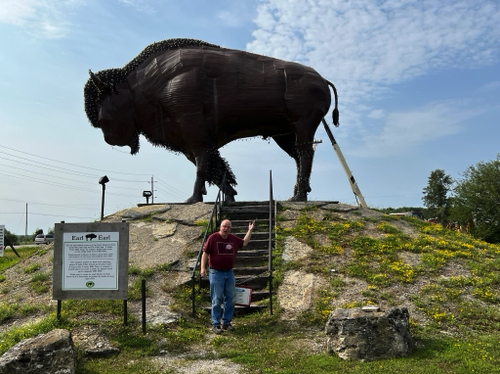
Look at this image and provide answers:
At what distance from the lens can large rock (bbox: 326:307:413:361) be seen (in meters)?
4.40

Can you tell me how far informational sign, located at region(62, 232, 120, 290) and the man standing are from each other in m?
1.09

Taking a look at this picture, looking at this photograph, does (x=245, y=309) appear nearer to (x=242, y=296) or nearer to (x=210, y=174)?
(x=242, y=296)

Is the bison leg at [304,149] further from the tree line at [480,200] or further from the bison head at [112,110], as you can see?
the tree line at [480,200]

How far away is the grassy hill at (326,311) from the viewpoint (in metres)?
4.38

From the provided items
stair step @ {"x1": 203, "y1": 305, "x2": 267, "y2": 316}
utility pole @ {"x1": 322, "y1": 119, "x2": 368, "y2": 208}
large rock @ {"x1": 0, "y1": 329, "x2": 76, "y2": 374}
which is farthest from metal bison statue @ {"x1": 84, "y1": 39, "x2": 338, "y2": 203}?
large rock @ {"x1": 0, "y1": 329, "x2": 76, "y2": 374}

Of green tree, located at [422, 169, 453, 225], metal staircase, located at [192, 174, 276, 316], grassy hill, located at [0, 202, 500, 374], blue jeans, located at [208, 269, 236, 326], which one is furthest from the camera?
green tree, located at [422, 169, 453, 225]

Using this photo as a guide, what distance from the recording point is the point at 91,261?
17.7 feet

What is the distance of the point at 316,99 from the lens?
10.1 m

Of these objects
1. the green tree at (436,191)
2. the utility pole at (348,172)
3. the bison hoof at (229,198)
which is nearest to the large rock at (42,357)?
the bison hoof at (229,198)

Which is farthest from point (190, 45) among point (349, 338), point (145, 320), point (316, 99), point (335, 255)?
point (349, 338)

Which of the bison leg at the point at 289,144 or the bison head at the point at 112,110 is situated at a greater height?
the bison head at the point at 112,110

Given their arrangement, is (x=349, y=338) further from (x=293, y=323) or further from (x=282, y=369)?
(x=293, y=323)

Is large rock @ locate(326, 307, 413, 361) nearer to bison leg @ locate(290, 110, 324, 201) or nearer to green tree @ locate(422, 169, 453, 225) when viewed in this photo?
bison leg @ locate(290, 110, 324, 201)

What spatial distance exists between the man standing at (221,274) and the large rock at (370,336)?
4.70ft
